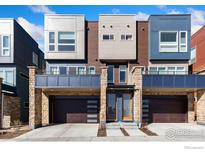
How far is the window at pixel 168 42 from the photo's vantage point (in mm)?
26469

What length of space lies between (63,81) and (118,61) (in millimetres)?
6681

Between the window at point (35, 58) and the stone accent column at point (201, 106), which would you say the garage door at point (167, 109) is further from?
the window at point (35, 58)

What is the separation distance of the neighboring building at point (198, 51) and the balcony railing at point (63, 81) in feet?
50.1

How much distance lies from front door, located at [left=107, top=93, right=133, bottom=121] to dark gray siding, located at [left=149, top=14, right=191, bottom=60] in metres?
4.85

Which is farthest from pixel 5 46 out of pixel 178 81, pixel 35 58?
pixel 178 81

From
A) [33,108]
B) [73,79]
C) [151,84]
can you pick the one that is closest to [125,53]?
[151,84]

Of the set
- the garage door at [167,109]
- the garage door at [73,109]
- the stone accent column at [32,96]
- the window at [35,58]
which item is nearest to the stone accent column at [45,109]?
the garage door at [73,109]

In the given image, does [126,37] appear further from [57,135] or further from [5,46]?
[57,135]

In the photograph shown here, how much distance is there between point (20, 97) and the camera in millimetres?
28125

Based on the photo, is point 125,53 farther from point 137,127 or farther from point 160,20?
point 137,127

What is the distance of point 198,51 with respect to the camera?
33.9 m

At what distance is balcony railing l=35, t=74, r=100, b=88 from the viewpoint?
908 inches

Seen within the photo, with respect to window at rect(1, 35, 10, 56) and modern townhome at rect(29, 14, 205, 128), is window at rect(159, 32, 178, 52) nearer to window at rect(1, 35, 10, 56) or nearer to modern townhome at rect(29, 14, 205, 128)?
modern townhome at rect(29, 14, 205, 128)
